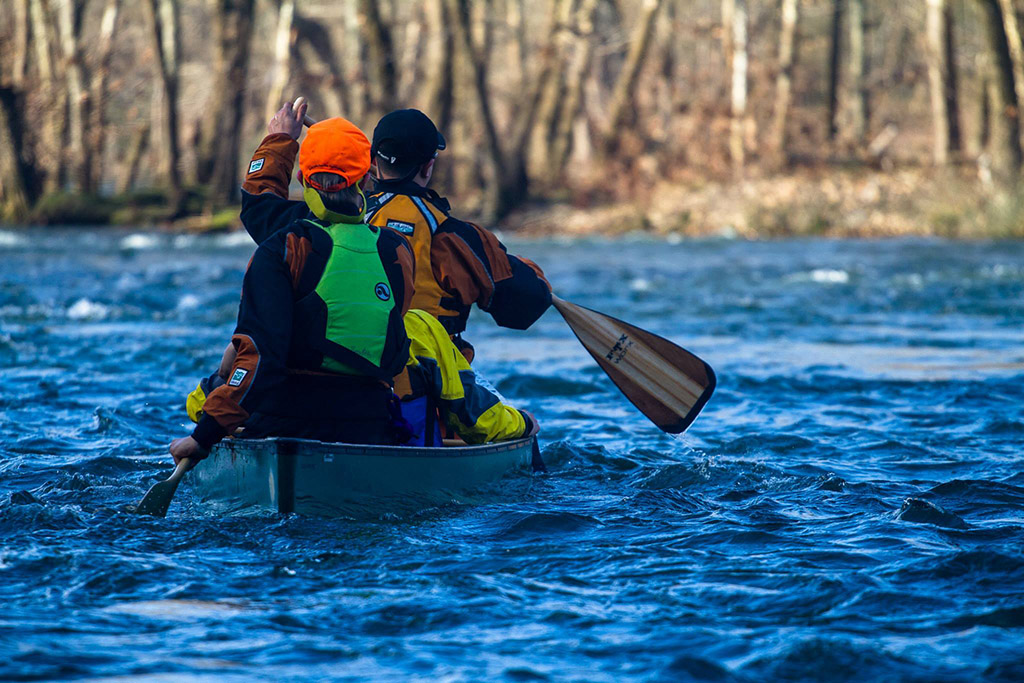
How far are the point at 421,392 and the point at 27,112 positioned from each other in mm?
23825

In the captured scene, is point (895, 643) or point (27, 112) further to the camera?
point (27, 112)

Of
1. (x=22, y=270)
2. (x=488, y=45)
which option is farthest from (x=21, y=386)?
(x=488, y=45)

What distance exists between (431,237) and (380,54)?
66.4 ft

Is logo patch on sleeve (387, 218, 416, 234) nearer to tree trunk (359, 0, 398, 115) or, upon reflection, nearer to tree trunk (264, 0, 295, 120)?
tree trunk (359, 0, 398, 115)

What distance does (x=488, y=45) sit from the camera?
31.9 metres

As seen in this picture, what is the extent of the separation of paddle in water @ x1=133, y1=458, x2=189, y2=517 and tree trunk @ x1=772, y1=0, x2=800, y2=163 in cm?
2607

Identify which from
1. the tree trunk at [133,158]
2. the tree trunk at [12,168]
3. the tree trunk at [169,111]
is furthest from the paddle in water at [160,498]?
the tree trunk at [133,158]

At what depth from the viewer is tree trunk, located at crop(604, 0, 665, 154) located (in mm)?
27172

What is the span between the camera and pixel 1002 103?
22.8 meters

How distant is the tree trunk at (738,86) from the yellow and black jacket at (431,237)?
24.1m

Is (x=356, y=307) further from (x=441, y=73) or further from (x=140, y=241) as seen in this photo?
(x=441, y=73)

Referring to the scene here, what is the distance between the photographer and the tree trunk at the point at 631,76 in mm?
27172

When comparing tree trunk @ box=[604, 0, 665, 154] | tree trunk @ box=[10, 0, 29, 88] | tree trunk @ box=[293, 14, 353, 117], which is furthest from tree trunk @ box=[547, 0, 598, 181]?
tree trunk @ box=[10, 0, 29, 88]

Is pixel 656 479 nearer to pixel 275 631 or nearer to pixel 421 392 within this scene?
pixel 421 392
